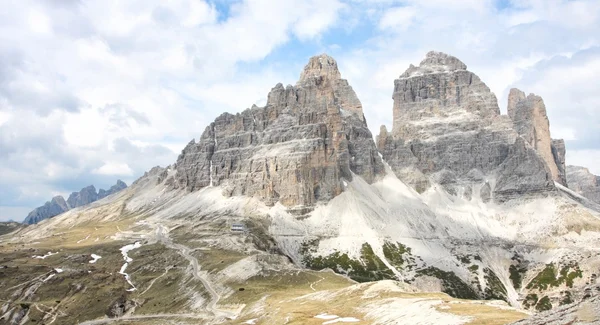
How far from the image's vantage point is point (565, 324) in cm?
3962

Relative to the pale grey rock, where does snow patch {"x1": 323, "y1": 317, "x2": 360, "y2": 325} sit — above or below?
below

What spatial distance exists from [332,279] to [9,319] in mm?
105021

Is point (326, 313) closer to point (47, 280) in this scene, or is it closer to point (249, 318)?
point (249, 318)

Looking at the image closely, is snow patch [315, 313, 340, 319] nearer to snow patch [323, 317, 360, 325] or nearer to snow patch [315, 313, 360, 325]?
snow patch [315, 313, 360, 325]

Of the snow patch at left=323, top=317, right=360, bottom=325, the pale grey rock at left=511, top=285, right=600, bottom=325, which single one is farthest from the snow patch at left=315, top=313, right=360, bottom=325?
the pale grey rock at left=511, top=285, right=600, bottom=325

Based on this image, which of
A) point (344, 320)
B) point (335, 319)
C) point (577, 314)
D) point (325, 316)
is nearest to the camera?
point (577, 314)

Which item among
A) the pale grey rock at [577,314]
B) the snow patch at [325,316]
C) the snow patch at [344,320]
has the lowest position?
the snow patch at [325,316]

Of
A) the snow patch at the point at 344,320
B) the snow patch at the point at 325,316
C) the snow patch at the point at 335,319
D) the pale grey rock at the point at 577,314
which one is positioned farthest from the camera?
the snow patch at the point at 325,316

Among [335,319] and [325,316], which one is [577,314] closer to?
[335,319]

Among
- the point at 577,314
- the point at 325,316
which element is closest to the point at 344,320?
the point at 325,316

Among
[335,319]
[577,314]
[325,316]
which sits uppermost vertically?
[577,314]

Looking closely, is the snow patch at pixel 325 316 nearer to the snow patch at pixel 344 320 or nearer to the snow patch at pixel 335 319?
the snow patch at pixel 335 319

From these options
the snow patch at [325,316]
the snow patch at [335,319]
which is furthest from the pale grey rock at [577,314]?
the snow patch at [325,316]

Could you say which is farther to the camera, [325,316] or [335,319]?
[325,316]
